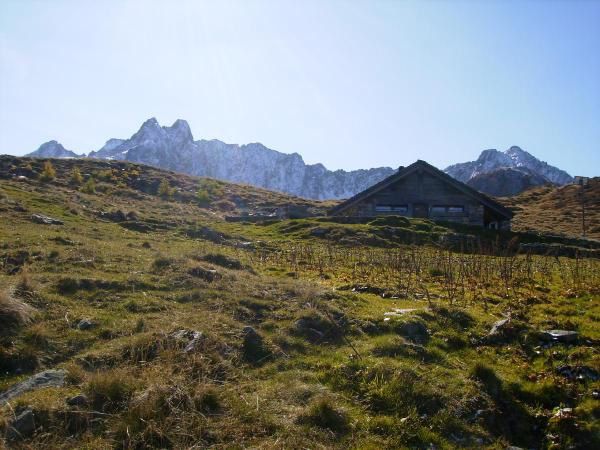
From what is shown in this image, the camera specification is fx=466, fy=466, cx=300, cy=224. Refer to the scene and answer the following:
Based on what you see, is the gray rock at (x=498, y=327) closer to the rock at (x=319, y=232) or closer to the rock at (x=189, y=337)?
the rock at (x=189, y=337)

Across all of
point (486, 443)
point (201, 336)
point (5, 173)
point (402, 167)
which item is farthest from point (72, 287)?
point (5, 173)

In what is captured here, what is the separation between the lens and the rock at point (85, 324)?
906 cm

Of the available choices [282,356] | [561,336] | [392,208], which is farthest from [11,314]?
[392,208]

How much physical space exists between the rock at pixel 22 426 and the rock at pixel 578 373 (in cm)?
875

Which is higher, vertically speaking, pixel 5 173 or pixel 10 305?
pixel 5 173

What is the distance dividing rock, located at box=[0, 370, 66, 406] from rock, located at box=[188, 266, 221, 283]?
566 cm

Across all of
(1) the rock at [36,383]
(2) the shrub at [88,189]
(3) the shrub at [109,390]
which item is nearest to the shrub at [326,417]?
(3) the shrub at [109,390]

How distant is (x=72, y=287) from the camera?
1113 cm

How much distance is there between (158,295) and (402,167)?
27.9 m

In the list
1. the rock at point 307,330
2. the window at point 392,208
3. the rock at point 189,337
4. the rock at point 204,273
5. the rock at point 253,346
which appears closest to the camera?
the rock at point 189,337

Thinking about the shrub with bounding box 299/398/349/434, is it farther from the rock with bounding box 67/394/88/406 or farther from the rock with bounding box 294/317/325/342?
the rock with bounding box 67/394/88/406

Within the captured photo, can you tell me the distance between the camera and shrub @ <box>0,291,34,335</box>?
329 inches

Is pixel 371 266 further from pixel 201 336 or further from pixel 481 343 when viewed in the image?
pixel 201 336

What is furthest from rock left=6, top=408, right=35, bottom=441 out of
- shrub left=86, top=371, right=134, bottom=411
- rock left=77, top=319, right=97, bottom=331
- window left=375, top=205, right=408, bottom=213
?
window left=375, top=205, right=408, bottom=213
